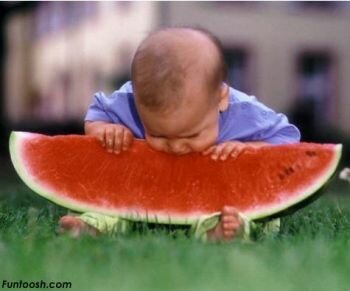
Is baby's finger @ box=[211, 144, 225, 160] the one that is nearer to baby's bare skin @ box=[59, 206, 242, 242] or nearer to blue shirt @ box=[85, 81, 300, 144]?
blue shirt @ box=[85, 81, 300, 144]

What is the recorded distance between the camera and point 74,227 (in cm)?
332

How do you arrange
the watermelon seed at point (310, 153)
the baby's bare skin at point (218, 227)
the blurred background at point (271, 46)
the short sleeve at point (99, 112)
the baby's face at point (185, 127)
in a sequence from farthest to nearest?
the blurred background at point (271, 46), the short sleeve at point (99, 112), the watermelon seed at point (310, 153), the baby's face at point (185, 127), the baby's bare skin at point (218, 227)

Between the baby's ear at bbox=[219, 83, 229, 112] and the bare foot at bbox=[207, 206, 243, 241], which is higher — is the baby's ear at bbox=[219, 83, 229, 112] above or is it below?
above

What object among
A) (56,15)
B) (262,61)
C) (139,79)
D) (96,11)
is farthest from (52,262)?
(56,15)

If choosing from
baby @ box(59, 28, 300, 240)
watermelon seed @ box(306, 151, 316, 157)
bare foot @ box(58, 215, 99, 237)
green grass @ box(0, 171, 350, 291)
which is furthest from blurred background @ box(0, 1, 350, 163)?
green grass @ box(0, 171, 350, 291)

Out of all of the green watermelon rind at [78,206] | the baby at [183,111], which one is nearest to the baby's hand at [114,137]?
the baby at [183,111]

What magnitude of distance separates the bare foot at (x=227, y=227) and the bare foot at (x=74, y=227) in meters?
0.40

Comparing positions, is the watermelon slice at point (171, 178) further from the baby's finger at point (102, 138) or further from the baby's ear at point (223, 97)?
the baby's ear at point (223, 97)

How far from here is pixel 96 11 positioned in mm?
29484

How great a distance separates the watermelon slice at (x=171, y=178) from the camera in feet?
12.1

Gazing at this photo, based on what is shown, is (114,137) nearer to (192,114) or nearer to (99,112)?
(99,112)

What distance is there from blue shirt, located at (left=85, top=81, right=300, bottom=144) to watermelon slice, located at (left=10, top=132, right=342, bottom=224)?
98 millimetres

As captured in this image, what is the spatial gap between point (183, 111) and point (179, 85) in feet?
0.29

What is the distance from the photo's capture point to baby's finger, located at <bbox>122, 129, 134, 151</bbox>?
380cm
